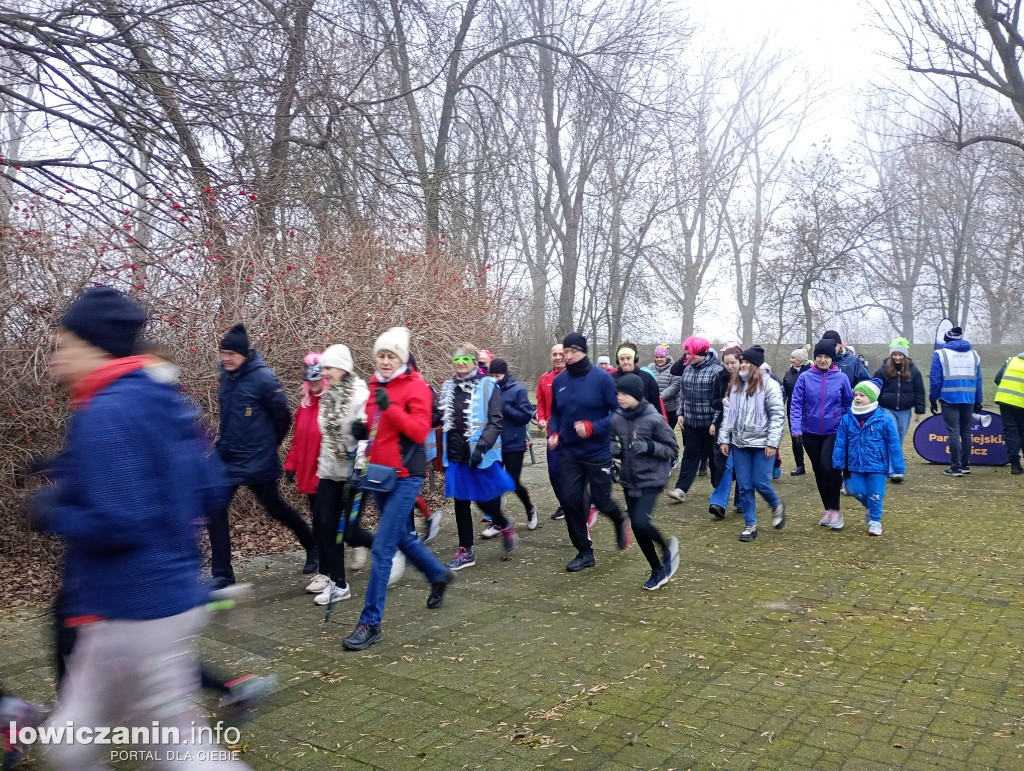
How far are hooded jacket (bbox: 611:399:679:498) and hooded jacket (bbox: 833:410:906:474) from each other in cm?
272

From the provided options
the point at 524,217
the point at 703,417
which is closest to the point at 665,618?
the point at 703,417

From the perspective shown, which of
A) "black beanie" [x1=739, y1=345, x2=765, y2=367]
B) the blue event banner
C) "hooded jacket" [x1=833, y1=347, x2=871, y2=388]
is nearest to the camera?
"black beanie" [x1=739, y1=345, x2=765, y2=367]

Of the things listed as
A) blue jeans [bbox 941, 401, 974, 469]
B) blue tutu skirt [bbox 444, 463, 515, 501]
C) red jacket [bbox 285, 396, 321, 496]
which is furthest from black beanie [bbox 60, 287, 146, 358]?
blue jeans [bbox 941, 401, 974, 469]

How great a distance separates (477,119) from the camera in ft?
54.3

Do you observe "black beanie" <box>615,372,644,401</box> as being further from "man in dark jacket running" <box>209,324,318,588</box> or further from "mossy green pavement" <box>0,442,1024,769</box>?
"man in dark jacket running" <box>209,324,318,588</box>

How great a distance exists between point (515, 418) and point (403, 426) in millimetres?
3201

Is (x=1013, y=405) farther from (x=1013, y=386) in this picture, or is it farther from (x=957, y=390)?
(x=957, y=390)

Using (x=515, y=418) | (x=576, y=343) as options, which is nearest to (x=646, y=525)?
(x=576, y=343)

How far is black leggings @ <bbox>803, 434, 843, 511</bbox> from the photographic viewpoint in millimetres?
8859

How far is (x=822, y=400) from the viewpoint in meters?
8.91

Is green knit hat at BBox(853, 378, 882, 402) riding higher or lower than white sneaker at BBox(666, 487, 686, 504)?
higher

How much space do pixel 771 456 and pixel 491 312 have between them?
6389 millimetres

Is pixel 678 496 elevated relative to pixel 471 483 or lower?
lower

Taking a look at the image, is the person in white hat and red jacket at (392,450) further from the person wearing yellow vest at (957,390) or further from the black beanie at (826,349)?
the person wearing yellow vest at (957,390)
